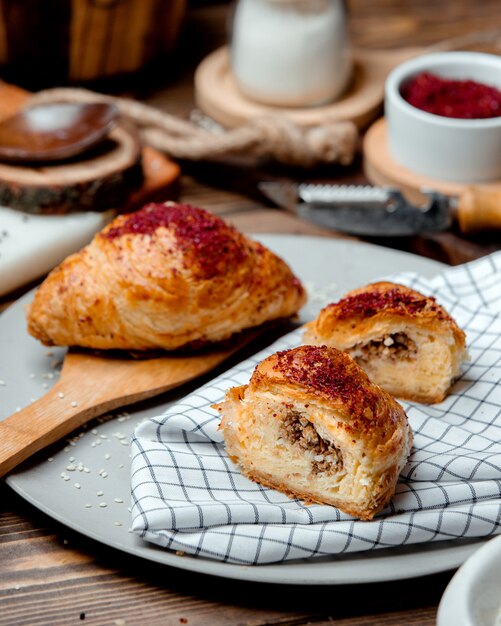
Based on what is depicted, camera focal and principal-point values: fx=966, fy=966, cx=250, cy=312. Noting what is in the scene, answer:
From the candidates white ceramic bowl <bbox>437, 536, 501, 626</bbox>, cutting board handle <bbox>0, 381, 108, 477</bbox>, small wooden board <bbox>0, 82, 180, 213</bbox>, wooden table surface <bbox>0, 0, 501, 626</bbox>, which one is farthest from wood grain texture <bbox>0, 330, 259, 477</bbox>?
white ceramic bowl <bbox>437, 536, 501, 626</bbox>

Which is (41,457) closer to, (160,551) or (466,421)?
(160,551)

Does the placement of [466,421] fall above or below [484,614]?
below

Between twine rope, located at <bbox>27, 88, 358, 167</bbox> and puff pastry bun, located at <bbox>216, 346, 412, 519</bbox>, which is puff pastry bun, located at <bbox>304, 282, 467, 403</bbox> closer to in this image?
puff pastry bun, located at <bbox>216, 346, 412, 519</bbox>

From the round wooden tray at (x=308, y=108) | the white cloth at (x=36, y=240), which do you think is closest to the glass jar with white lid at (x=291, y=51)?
the round wooden tray at (x=308, y=108)

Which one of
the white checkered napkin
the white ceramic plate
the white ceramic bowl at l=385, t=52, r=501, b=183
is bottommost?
the white ceramic plate

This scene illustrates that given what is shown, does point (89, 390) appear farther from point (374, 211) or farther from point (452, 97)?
Result: point (452, 97)

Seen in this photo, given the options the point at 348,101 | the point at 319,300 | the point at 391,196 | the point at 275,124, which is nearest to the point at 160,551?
the point at 319,300

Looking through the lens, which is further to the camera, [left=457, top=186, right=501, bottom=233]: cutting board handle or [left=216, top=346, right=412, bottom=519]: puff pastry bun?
[left=457, top=186, right=501, bottom=233]: cutting board handle
